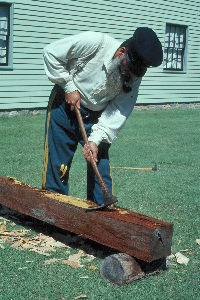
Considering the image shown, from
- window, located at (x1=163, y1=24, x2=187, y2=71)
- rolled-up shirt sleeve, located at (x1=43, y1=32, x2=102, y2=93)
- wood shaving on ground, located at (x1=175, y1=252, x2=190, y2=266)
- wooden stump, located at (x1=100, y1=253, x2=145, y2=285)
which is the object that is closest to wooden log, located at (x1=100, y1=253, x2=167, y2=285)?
wooden stump, located at (x1=100, y1=253, x2=145, y2=285)

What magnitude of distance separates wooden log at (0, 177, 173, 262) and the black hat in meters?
1.25

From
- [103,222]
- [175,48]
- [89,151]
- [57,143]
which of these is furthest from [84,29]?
[103,222]

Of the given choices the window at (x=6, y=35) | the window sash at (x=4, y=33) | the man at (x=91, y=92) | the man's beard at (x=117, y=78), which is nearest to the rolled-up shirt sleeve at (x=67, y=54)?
the man at (x=91, y=92)

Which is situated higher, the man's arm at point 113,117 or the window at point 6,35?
the window at point 6,35

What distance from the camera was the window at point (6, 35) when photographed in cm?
1284

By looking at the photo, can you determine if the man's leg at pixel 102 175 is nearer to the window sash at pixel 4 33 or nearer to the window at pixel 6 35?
the window at pixel 6 35

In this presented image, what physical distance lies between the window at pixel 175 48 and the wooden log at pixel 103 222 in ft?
46.6

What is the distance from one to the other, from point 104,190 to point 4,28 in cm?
956

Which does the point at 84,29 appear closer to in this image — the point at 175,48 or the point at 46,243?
the point at 175,48

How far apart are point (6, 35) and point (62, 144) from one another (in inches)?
352

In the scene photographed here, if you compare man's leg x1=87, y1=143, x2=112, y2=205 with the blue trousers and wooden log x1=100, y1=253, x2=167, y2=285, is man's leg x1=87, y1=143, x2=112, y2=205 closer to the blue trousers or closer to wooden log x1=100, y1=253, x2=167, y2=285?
the blue trousers

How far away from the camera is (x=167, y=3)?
58.4 feet

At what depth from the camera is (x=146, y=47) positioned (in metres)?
4.00

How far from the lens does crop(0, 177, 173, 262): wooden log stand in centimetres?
376
